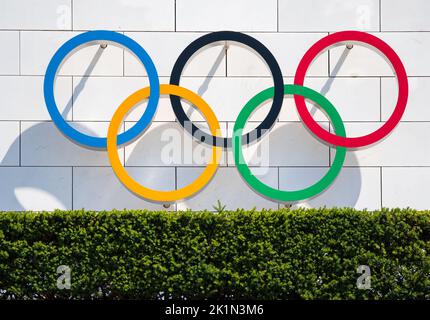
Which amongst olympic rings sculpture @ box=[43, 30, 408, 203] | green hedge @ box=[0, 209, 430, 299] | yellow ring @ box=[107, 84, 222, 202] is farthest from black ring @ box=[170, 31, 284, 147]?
green hedge @ box=[0, 209, 430, 299]

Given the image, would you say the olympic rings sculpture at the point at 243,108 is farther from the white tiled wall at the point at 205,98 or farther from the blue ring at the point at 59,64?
the white tiled wall at the point at 205,98

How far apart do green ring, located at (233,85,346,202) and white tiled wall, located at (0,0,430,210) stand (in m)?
0.42

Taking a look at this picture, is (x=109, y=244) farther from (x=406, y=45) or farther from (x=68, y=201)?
(x=406, y=45)

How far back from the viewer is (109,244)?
6137 millimetres

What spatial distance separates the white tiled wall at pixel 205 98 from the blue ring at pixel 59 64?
448 millimetres

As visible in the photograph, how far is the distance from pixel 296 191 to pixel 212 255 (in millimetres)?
1575

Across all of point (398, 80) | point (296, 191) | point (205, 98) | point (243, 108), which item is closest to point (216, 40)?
point (205, 98)

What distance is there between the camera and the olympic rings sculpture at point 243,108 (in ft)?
22.5

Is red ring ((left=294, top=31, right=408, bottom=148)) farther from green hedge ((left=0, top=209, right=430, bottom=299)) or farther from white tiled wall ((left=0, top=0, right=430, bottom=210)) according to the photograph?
green hedge ((left=0, top=209, right=430, bottom=299))

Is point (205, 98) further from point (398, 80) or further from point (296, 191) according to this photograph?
point (398, 80)

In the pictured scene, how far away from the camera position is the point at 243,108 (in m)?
7.01

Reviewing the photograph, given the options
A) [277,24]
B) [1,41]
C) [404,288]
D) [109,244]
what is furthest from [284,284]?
[1,41]

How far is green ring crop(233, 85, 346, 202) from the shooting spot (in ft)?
22.5

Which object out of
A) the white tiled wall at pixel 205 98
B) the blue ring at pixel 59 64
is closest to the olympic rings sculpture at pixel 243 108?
the blue ring at pixel 59 64
